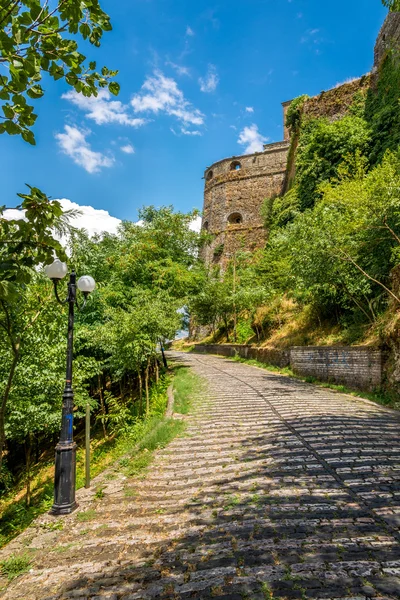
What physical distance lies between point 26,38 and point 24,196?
1.12m

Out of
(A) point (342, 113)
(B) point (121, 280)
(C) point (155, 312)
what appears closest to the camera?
(C) point (155, 312)

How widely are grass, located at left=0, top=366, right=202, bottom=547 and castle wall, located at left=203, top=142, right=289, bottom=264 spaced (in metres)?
24.8

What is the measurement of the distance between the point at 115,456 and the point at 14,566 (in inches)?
230

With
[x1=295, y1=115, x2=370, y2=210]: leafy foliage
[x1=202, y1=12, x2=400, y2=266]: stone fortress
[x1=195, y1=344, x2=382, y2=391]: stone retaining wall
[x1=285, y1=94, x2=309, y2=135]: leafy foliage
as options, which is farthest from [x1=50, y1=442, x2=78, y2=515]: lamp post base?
[x1=202, y1=12, x2=400, y2=266]: stone fortress

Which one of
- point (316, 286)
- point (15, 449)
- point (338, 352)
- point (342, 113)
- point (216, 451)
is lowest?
point (15, 449)

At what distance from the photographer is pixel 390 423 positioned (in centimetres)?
739

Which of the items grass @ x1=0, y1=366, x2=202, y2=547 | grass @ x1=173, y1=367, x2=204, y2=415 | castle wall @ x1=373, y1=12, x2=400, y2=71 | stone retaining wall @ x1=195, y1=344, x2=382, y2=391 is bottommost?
grass @ x1=0, y1=366, x2=202, y2=547

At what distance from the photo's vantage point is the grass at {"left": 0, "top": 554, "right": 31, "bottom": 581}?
3.17 metres

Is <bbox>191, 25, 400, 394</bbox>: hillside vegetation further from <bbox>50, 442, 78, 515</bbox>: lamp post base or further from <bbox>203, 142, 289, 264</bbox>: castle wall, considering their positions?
<bbox>50, 442, 78, 515</bbox>: lamp post base

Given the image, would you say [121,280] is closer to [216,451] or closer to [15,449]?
[15,449]

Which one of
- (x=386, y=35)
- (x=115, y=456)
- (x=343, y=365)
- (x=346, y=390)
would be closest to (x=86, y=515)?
(x=115, y=456)

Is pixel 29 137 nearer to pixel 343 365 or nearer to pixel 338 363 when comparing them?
pixel 343 365

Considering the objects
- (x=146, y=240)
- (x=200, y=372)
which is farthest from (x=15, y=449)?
(x=146, y=240)

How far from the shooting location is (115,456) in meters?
8.87
